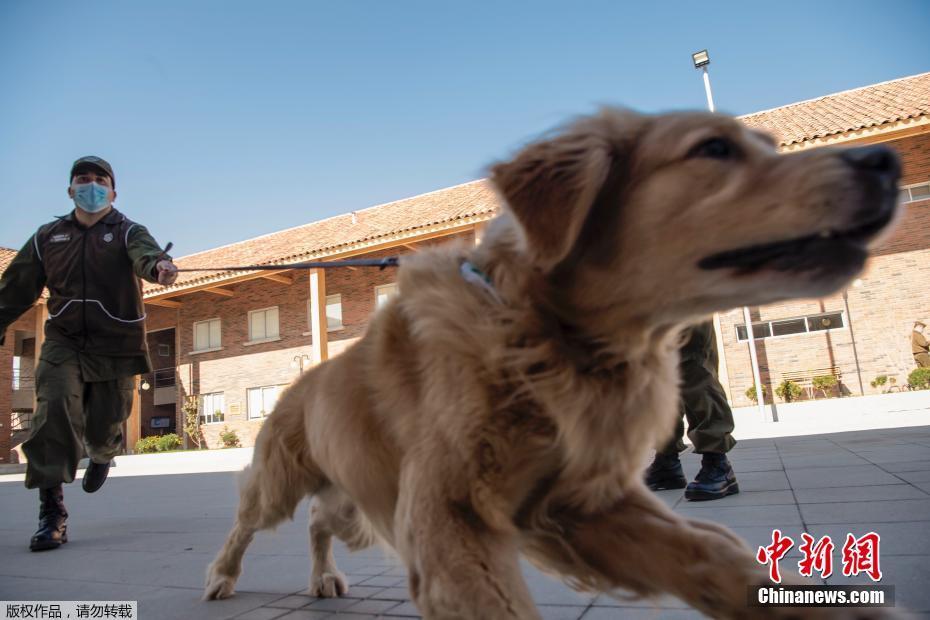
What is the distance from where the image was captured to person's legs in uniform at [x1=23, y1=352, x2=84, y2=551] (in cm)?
458

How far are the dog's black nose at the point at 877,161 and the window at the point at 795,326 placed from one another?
61.0 ft

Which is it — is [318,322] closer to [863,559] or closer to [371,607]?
[371,607]

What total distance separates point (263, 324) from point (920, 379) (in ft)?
69.4

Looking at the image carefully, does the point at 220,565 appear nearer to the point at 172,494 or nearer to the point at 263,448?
the point at 263,448

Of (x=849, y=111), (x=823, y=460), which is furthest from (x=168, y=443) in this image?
(x=849, y=111)

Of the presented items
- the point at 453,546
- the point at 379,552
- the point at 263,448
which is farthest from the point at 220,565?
the point at 453,546

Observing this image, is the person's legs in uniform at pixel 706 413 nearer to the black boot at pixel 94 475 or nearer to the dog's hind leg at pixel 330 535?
the dog's hind leg at pixel 330 535

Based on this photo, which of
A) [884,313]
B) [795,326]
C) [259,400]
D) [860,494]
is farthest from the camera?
[259,400]

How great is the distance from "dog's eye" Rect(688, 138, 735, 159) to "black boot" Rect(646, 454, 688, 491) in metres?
3.56

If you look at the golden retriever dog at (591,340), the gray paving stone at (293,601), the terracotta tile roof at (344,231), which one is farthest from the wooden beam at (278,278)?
the golden retriever dog at (591,340)

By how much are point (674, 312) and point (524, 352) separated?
441mm

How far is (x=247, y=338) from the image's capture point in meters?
25.3

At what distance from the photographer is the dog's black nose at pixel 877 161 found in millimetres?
1586

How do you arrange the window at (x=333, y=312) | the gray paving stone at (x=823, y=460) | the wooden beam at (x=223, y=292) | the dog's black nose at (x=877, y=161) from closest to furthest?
the dog's black nose at (x=877, y=161), the gray paving stone at (x=823, y=460), the window at (x=333, y=312), the wooden beam at (x=223, y=292)
